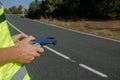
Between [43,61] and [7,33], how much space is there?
32.0 ft

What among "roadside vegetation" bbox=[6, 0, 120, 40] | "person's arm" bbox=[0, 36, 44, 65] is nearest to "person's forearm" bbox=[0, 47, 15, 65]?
"person's arm" bbox=[0, 36, 44, 65]

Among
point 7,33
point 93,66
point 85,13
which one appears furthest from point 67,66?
point 85,13

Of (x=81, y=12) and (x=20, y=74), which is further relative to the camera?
(x=81, y=12)

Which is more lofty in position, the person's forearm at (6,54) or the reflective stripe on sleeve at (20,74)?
the person's forearm at (6,54)

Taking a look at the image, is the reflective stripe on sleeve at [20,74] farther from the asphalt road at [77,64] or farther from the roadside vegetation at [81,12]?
the roadside vegetation at [81,12]

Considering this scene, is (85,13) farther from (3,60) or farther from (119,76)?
(3,60)

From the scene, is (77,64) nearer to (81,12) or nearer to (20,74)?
(20,74)

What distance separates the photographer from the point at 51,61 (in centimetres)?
1217

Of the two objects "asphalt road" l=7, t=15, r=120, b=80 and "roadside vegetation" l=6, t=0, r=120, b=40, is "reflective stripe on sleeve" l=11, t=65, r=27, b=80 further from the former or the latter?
"roadside vegetation" l=6, t=0, r=120, b=40

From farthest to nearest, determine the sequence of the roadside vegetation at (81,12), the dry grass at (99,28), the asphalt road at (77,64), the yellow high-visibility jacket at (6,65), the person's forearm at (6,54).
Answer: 1. the roadside vegetation at (81,12)
2. the dry grass at (99,28)
3. the asphalt road at (77,64)
4. the yellow high-visibility jacket at (6,65)
5. the person's forearm at (6,54)

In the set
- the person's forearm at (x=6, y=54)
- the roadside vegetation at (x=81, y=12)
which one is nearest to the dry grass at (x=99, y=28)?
the roadside vegetation at (x=81, y=12)

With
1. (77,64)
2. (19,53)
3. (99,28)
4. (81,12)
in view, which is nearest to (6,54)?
(19,53)

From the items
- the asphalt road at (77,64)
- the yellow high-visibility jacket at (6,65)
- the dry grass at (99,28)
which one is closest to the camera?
the yellow high-visibility jacket at (6,65)

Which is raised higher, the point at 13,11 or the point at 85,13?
the point at 85,13
